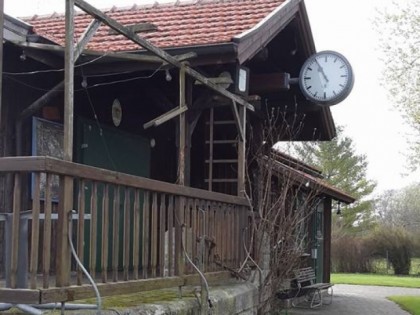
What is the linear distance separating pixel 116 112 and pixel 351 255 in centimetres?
2869

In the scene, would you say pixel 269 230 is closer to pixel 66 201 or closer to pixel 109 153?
pixel 109 153

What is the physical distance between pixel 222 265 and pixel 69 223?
3.56 m

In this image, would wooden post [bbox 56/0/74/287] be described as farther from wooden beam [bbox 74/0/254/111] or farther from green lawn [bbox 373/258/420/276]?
green lawn [bbox 373/258/420/276]

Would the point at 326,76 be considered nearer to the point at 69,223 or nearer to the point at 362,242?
the point at 69,223

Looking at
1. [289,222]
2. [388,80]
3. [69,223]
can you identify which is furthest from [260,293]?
[388,80]

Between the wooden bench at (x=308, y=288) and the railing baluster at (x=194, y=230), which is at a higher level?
the railing baluster at (x=194, y=230)

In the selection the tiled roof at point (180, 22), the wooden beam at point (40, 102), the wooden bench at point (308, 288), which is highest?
the tiled roof at point (180, 22)

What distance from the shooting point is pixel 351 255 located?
118ft

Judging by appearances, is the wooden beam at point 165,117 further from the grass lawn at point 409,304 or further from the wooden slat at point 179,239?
the grass lawn at point 409,304

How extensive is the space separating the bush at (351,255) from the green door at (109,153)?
27.0 metres

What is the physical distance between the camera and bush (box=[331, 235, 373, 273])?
1407 inches

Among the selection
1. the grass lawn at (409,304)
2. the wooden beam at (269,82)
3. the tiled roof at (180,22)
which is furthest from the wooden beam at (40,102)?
the grass lawn at (409,304)

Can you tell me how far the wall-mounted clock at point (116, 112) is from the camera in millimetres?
9305

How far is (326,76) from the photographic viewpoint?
10164mm
